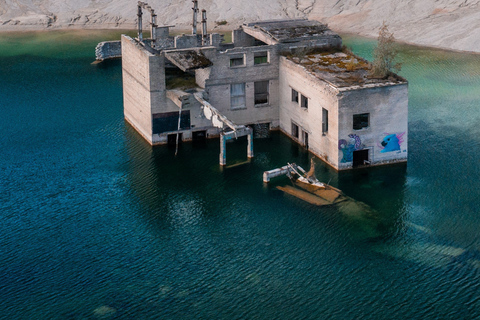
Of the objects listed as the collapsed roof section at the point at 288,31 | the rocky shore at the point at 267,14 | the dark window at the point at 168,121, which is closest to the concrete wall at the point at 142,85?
the dark window at the point at 168,121

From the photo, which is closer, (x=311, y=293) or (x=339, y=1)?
(x=311, y=293)

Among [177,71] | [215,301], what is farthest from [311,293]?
[177,71]

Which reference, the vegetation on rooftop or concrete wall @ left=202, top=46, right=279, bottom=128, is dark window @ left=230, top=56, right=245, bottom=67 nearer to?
concrete wall @ left=202, top=46, right=279, bottom=128

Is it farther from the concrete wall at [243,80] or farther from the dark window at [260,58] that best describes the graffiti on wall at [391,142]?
the dark window at [260,58]

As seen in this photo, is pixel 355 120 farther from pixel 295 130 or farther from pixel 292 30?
pixel 292 30

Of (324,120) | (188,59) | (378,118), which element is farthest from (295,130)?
(188,59)

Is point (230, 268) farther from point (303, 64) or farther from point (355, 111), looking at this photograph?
point (303, 64)

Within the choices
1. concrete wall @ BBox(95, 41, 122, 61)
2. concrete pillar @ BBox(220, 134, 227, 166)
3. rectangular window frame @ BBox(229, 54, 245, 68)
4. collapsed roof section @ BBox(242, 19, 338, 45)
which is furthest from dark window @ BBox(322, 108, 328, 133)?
concrete wall @ BBox(95, 41, 122, 61)
